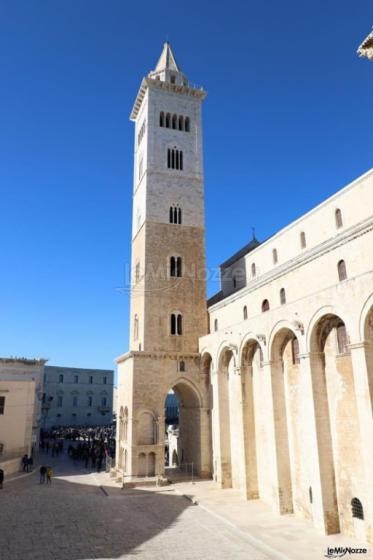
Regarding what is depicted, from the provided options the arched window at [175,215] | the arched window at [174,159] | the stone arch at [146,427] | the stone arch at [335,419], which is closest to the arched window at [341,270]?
the stone arch at [335,419]

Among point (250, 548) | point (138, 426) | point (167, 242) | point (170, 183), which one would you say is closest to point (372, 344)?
point (250, 548)

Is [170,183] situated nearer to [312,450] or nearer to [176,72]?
[176,72]

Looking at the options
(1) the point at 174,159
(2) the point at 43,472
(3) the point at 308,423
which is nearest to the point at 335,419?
(3) the point at 308,423

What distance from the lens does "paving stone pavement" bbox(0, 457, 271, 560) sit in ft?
40.8

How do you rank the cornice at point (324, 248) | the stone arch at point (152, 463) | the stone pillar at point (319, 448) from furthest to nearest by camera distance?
the stone arch at point (152, 463) → the cornice at point (324, 248) → the stone pillar at point (319, 448)

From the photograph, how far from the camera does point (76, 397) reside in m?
64.6

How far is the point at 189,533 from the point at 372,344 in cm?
874

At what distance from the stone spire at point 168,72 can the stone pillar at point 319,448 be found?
25.9 meters

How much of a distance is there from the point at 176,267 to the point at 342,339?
592 inches

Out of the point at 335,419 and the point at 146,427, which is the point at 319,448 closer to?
the point at 335,419

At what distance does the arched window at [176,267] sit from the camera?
2794 cm

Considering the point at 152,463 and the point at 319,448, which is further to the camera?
the point at 152,463

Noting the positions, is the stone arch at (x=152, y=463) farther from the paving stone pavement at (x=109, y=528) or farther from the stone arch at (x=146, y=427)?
the paving stone pavement at (x=109, y=528)

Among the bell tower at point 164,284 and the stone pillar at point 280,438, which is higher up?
the bell tower at point 164,284
